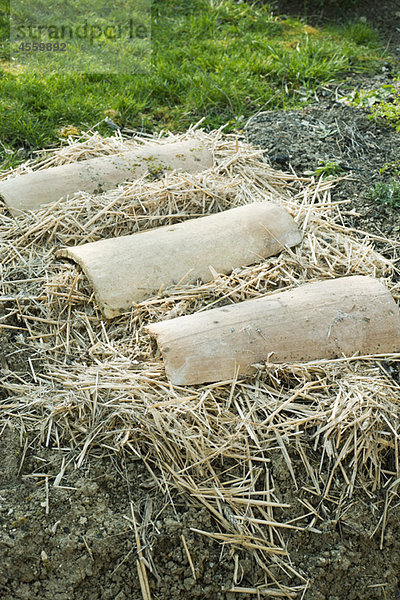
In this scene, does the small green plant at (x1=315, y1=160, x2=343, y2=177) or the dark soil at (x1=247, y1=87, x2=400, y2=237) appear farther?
the small green plant at (x1=315, y1=160, x2=343, y2=177)

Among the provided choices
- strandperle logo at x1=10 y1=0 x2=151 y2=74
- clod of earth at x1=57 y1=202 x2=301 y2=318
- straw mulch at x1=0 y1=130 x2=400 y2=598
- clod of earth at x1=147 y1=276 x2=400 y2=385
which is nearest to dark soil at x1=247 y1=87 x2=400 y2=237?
straw mulch at x1=0 y1=130 x2=400 y2=598

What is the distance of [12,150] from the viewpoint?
4891mm

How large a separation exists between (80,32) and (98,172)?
9.88 feet

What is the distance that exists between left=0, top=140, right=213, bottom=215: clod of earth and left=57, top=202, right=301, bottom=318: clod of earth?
60 cm

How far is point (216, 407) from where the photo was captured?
2822mm

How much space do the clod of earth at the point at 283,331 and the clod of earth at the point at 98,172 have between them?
53.6 inches

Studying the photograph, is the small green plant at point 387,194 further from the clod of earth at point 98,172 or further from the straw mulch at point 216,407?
the clod of earth at point 98,172

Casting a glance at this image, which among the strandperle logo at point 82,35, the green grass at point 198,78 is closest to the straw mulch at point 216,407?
the green grass at point 198,78

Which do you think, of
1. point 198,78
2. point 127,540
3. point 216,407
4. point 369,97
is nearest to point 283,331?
point 216,407

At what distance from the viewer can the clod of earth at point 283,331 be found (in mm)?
2877

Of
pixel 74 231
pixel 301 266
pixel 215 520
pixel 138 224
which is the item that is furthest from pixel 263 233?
pixel 215 520

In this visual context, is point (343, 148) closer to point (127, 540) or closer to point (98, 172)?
point (98, 172)

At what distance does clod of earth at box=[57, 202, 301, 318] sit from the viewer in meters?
3.22

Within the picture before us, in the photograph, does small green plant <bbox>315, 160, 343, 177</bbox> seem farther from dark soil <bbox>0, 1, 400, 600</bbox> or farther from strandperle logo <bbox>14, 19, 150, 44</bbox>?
strandperle logo <bbox>14, 19, 150, 44</bbox>
